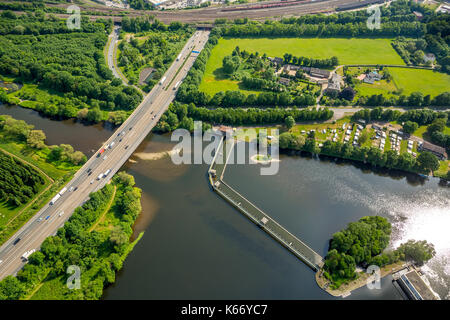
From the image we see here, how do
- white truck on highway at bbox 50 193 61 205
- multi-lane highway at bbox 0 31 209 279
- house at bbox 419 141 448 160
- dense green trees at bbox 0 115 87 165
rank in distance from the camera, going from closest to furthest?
multi-lane highway at bbox 0 31 209 279 → white truck on highway at bbox 50 193 61 205 → dense green trees at bbox 0 115 87 165 → house at bbox 419 141 448 160

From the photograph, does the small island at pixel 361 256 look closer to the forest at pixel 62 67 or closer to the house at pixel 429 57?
the forest at pixel 62 67

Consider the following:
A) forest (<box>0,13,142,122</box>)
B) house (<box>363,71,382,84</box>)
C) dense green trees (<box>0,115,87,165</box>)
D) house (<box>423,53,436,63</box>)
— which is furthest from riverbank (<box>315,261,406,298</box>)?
house (<box>423,53,436,63</box>)

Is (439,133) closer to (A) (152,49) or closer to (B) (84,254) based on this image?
(B) (84,254)

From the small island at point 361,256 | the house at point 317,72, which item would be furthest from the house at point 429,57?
the small island at point 361,256

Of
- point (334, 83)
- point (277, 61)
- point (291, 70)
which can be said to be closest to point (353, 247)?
point (334, 83)

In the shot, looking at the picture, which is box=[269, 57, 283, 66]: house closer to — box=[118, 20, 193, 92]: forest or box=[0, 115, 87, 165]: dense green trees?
box=[118, 20, 193, 92]: forest

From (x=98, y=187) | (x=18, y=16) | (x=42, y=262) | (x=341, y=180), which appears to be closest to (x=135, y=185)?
(x=98, y=187)
